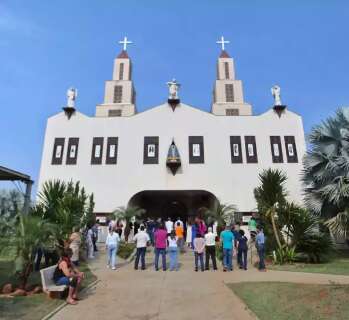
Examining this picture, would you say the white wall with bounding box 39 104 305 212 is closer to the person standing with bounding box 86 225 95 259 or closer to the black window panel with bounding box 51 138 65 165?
the black window panel with bounding box 51 138 65 165

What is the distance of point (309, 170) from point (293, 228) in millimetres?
4055

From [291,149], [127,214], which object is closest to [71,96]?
[127,214]

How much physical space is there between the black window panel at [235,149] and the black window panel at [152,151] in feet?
18.6

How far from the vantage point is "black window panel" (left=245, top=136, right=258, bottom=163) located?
23.5 m

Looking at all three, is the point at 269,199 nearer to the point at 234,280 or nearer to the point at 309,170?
the point at 309,170

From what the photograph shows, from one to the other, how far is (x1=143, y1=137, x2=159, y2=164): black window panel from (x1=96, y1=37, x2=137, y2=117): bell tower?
715 cm

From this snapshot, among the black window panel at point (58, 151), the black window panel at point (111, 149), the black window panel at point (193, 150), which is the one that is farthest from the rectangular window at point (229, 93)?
the black window panel at point (58, 151)

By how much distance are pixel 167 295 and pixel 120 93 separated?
2744 cm

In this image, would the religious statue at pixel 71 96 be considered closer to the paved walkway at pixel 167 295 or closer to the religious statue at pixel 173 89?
the religious statue at pixel 173 89

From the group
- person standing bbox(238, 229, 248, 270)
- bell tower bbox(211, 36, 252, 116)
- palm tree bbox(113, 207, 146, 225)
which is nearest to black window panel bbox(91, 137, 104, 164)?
palm tree bbox(113, 207, 146, 225)

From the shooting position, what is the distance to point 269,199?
13.3 meters

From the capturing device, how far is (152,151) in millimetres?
23938

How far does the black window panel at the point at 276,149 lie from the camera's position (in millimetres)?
23422

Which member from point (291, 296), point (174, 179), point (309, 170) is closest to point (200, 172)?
point (174, 179)
